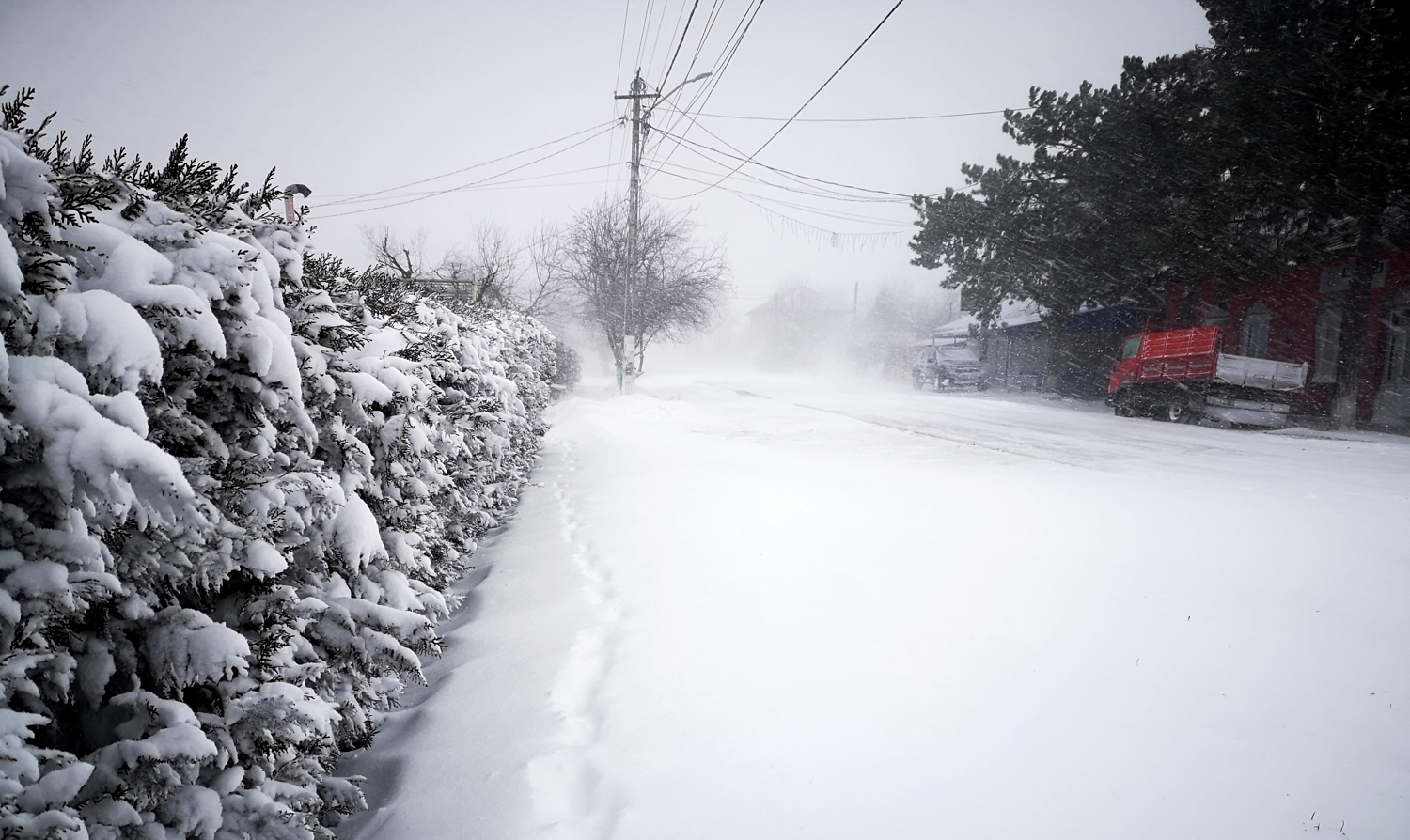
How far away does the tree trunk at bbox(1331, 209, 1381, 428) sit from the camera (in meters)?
15.3

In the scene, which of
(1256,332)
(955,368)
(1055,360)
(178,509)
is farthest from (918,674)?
(955,368)

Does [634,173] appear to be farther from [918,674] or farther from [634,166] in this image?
[918,674]

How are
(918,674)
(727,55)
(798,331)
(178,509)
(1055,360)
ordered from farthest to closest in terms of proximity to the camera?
1. (798,331)
2. (1055,360)
3. (727,55)
4. (918,674)
5. (178,509)

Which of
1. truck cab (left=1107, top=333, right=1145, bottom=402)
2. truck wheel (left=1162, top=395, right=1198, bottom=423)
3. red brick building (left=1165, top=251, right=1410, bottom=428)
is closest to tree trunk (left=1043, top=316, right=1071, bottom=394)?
red brick building (left=1165, top=251, right=1410, bottom=428)

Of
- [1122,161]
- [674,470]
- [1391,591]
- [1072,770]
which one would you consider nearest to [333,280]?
[1072,770]

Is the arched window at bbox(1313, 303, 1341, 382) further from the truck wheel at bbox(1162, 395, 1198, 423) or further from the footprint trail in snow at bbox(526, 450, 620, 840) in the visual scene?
the footprint trail in snow at bbox(526, 450, 620, 840)

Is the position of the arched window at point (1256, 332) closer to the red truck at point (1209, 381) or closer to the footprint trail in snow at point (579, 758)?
the red truck at point (1209, 381)

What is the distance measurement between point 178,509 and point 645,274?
22.1 meters

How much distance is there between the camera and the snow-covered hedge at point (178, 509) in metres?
1.13

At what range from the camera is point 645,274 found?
22609mm

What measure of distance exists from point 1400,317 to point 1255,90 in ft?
25.5

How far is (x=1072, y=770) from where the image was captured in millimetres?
2268

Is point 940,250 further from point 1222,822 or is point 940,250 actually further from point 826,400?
point 1222,822

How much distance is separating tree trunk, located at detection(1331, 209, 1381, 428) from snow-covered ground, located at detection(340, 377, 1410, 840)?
44.6ft
